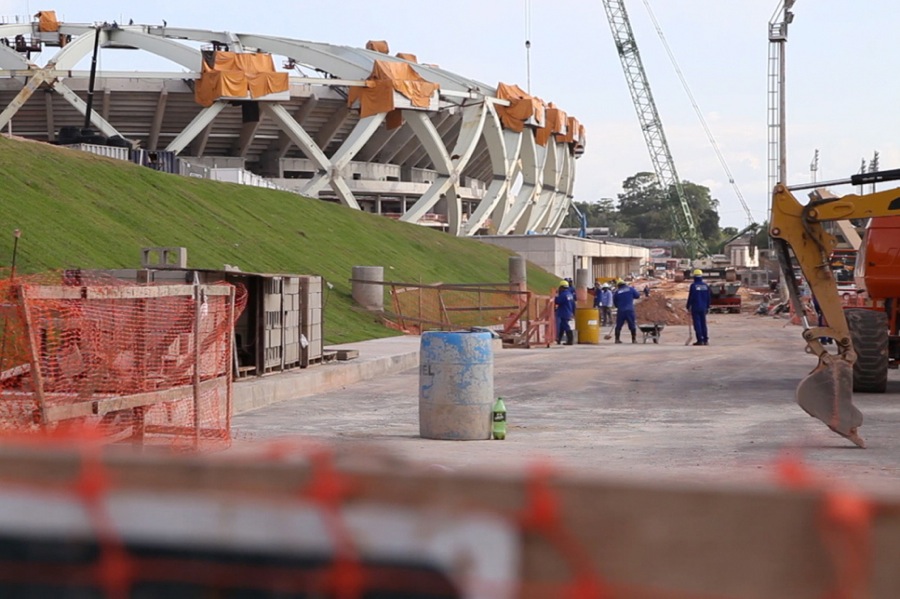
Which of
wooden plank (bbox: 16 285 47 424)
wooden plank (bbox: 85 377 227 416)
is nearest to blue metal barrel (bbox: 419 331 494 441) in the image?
wooden plank (bbox: 85 377 227 416)

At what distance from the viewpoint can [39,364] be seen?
33.4 feet

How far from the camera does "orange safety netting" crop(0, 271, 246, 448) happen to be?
10430 mm

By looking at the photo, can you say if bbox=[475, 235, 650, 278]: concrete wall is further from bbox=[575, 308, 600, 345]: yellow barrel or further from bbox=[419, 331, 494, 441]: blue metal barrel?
bbox=[419, 331, 494, 441]: blue metal barrel

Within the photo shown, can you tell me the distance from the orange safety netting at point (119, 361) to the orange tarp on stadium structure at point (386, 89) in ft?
206

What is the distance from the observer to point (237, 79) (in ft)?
234

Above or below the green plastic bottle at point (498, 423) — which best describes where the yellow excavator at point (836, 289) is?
above

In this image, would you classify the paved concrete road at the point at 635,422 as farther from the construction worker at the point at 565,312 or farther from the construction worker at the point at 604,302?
the construction worker at the point at 604,302

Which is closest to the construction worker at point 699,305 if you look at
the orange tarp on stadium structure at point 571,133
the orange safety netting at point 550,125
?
the orange safety netting at point 550,125

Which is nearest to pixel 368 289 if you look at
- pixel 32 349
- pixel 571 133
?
pixel 32 349

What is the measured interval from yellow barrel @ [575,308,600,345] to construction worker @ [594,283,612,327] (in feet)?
26.7

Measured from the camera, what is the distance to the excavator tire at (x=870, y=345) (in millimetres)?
18719

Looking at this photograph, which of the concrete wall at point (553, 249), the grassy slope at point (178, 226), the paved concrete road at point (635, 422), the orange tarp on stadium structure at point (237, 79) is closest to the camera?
the paved concrete road at point (635, 422)

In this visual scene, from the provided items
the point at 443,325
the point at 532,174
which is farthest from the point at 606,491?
the point at 532,174

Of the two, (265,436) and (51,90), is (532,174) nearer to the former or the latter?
(51,90)
